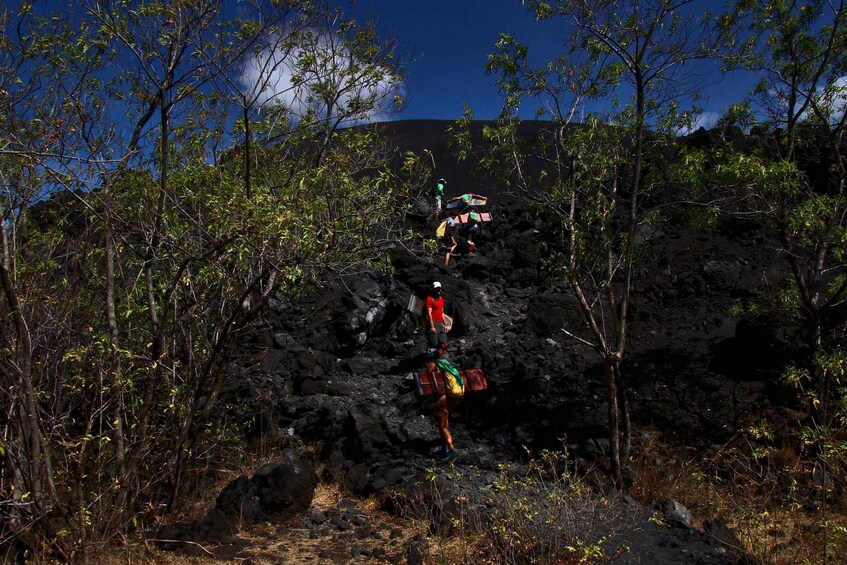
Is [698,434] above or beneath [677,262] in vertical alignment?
beneath

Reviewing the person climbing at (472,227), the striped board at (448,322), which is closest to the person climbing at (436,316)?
the striped board at (448,322)

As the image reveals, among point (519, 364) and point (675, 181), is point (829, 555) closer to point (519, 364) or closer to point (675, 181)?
point (675, 181)

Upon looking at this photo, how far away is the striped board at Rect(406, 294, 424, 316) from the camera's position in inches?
519

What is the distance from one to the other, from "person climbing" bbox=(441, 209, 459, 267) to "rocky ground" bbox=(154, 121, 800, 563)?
137cm

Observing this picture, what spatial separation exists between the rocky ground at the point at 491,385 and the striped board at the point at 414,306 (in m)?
0.13

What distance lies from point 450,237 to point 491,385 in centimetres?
886

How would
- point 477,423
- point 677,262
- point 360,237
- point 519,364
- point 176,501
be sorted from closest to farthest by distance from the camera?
1. point 360,237
2. point 176,501
3. point 477,423
4. point 519,364
5. point 677,262

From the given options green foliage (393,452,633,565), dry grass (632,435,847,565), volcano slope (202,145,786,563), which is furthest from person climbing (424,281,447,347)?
green foliage (393,452,633,565)

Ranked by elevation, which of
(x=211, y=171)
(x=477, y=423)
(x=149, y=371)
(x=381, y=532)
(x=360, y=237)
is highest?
(x=211, y=171)

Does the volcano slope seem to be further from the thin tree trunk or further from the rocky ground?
the thin tree trunk

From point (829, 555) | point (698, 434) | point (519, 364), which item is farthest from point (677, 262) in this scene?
point (829, 555)

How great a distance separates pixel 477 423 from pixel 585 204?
357cm

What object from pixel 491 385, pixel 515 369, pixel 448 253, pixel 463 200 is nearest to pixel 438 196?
pixel 463 200

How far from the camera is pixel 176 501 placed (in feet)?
18.9
